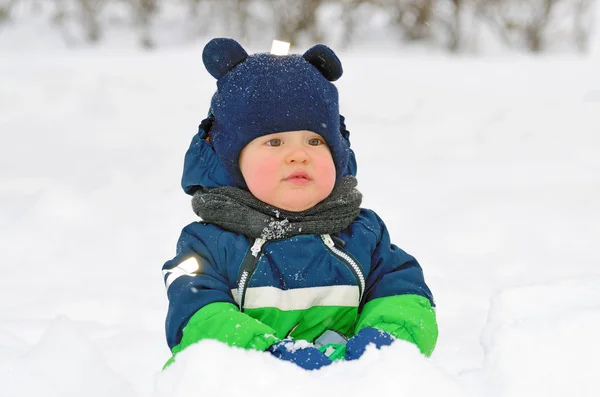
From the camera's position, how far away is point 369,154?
15.9 ft

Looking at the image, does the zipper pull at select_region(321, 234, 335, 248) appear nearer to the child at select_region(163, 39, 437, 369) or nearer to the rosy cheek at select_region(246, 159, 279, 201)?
the child at select_region(163, 39, 437, 369)

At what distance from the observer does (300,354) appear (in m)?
1.79

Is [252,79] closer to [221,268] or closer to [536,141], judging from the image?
[221,268]

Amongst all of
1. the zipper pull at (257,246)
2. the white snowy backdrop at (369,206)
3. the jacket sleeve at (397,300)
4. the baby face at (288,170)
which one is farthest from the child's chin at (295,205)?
the white snowy backdrop at (369,206)

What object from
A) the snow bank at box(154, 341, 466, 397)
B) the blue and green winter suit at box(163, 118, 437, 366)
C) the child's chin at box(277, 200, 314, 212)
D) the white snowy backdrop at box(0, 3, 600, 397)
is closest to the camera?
the snow bank at box(154, 341, 466, 397)

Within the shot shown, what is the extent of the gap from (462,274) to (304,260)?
1413 millimetres

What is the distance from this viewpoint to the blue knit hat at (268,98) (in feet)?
6.73

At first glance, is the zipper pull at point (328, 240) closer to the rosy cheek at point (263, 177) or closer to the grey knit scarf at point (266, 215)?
the grey knit scarf at point (266, 215)

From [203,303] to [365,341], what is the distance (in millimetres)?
406

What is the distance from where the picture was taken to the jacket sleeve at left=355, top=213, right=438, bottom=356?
1.97 meters

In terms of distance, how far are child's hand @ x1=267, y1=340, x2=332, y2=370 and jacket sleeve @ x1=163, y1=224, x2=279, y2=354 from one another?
1.1 inches

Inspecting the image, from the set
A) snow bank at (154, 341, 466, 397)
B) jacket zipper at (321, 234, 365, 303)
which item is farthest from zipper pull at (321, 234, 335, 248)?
snow bank at (154, 341, 466, 397)

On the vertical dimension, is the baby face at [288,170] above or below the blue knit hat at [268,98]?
below

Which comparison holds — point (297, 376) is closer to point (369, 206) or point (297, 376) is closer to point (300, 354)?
point (300, 354)
